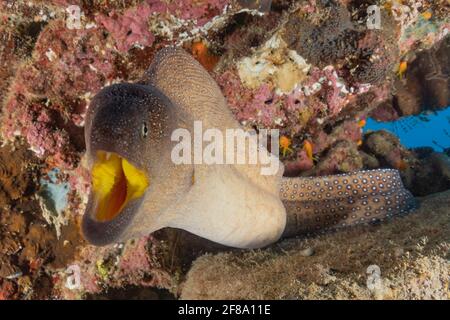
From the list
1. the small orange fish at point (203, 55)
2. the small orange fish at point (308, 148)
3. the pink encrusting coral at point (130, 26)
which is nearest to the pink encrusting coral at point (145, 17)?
the pink encrusting coral at point (130, 26)

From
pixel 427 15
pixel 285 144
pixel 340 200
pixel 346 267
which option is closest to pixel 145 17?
pixel 285 144

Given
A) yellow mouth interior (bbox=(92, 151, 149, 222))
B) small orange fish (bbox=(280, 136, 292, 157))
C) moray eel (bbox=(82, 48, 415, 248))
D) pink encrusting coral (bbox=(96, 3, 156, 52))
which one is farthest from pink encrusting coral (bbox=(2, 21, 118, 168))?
small orange fish (bbox=(280, 136, 292, 157))

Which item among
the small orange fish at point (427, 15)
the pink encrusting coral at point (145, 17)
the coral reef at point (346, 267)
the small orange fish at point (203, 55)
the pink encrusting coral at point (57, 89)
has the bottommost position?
the coral reef at point (346, 267)

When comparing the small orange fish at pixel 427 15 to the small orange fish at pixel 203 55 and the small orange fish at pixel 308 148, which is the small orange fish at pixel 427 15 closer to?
the small orange fish at pixel 308 148

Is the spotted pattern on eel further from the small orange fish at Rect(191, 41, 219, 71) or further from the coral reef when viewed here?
the small orange fish at Rect(191, 41, 219, 71)

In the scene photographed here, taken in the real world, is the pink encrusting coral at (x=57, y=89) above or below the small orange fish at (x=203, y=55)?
below

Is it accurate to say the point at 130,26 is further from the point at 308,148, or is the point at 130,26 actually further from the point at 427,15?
the point at 427,15
